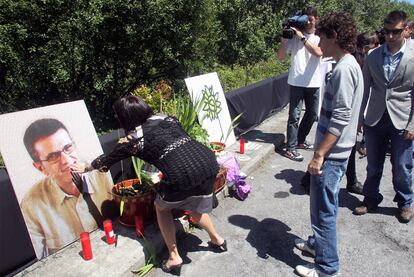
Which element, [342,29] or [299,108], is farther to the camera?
[299,108]

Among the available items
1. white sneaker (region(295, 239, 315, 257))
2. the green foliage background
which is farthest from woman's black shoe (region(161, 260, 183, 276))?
the green foliage background

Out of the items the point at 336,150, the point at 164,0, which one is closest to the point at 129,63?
the point at 164,0

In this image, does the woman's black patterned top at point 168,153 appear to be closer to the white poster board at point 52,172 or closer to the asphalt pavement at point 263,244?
the white poster board at point 52,172

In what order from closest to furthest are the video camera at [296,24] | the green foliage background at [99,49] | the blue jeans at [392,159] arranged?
1. the blue jeans at [392,159]
2. the video camera at [296,24]
3. the green foliage background at [99,49]

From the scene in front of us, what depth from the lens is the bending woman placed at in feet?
8.82

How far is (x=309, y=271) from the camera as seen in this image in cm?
292

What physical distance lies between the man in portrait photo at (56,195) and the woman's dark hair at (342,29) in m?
2.33

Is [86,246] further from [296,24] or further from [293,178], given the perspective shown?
[296,24]

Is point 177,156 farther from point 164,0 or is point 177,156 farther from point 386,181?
point 164,0

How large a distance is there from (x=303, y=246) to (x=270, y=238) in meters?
0.36

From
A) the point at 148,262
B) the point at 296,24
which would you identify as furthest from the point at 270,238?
the point at 296,24

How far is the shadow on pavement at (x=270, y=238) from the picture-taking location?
128 inches

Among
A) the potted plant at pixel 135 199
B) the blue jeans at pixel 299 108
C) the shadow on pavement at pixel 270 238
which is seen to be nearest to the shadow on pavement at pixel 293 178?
the blue jeans at pixel 299 108

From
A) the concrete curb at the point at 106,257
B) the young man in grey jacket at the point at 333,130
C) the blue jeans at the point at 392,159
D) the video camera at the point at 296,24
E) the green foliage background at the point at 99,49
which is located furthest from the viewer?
the green foliage background at the point at 99,49
